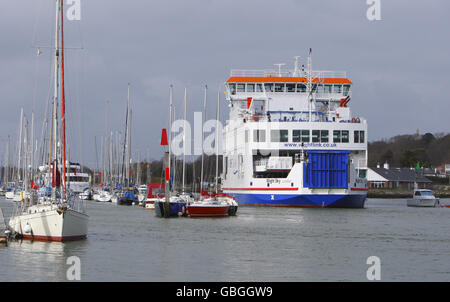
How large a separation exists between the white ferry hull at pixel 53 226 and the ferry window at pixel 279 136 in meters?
34.4

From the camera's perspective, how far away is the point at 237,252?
3084 centimetres

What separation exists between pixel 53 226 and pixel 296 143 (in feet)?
118

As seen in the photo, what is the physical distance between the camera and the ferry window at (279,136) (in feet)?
213

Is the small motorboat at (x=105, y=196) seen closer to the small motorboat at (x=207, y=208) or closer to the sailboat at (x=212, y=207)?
the sailboat at (x=212, y=207)

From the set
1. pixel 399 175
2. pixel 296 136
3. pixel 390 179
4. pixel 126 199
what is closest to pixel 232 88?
pixel 296 136

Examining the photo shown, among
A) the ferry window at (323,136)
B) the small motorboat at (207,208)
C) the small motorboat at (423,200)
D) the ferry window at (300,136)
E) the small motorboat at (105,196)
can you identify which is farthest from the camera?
the small motorboat at (105,196)

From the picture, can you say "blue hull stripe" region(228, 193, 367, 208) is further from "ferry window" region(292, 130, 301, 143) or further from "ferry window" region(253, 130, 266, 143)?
"ferry window" region(292, 130, 301, 143)

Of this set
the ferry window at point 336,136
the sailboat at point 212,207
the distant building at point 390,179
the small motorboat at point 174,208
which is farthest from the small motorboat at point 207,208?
the distant building at point 390,179

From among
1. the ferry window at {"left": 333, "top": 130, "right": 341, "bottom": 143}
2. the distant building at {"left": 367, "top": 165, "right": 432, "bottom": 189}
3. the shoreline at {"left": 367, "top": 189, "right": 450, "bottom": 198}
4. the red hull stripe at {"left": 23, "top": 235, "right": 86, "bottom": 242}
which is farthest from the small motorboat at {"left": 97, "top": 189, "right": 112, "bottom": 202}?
the distant building at {"left": 367, "top": 165, "right": 432, "bottom": 189}

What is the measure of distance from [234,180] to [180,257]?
149 feet

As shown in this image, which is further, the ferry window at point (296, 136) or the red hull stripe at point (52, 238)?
the ferry window at point (296, 136)

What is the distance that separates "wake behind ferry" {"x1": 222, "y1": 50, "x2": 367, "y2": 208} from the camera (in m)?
61.6

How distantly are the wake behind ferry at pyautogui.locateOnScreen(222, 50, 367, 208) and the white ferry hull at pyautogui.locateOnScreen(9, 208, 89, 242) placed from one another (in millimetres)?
31937
